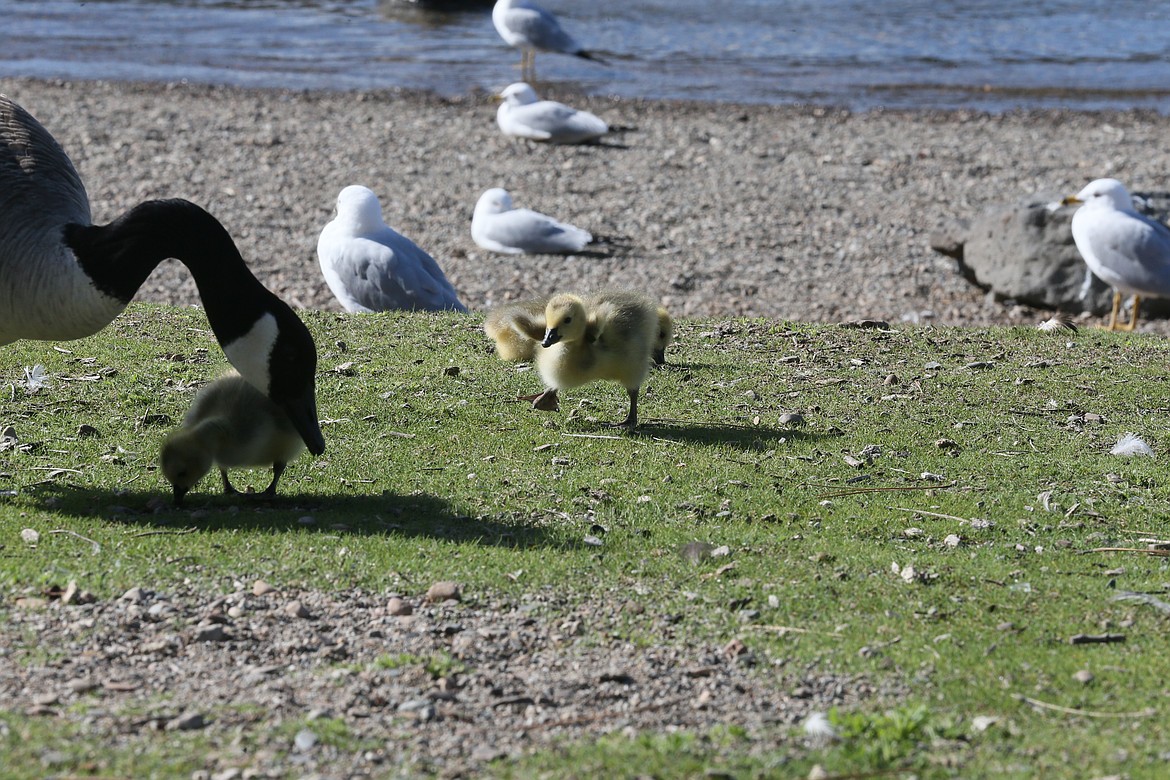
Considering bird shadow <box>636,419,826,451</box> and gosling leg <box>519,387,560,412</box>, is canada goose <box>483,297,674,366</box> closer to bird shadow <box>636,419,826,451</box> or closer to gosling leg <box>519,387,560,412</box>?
gosling leg <box>519,387,560,412</box>

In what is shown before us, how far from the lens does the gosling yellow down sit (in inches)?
268

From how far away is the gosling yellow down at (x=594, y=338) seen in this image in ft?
22.3

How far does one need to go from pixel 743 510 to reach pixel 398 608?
1.89 metres

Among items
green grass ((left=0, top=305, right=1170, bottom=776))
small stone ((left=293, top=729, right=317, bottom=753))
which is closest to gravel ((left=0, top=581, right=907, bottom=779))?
small stone ((left=293, top=729, right=317, bottom=753))

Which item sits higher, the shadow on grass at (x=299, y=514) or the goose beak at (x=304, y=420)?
the goose beak at (x=304, y=420)

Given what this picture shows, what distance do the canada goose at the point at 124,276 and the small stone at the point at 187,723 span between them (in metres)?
1.74

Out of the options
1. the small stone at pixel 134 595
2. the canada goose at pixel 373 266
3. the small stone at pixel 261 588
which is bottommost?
the canada goose at pixel 373 266

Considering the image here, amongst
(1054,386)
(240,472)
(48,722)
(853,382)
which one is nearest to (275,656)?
(48,722)

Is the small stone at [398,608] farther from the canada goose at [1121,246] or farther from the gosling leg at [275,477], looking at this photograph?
the canada goose at [1121,246]

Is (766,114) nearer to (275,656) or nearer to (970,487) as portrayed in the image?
(970,487)

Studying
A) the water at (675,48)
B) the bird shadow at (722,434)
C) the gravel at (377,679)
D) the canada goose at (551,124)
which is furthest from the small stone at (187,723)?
the water at (675,48)

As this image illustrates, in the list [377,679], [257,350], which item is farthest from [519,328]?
[377,679]

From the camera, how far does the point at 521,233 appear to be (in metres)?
14.7

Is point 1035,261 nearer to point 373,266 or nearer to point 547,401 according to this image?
point 373,266
